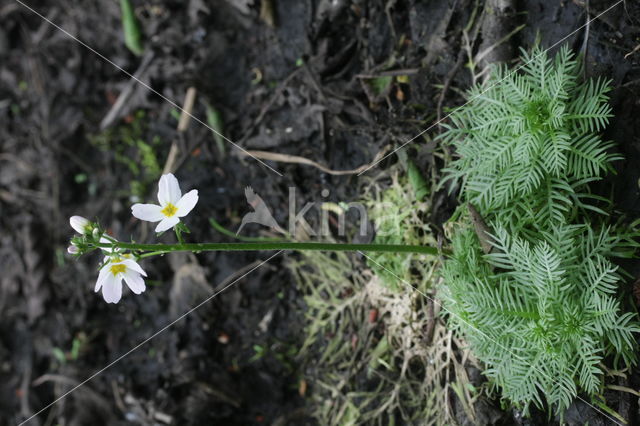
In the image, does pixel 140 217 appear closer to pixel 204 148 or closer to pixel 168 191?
pixel 168 191

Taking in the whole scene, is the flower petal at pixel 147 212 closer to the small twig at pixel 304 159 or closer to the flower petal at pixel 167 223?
the flower petal at pixel 167 223

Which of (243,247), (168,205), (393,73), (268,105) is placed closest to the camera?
(243,247)

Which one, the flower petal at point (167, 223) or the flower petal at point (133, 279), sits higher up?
the flower petal at point (167, 223)

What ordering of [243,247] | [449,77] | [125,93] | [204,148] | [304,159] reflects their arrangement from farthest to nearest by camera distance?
[125,93], [204,148], [304,159], [449,77], [243,247]

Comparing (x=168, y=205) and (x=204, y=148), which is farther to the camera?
(x=204, y=148)

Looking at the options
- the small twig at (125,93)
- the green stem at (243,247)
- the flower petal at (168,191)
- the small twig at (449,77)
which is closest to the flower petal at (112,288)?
the green stem at (243,247)

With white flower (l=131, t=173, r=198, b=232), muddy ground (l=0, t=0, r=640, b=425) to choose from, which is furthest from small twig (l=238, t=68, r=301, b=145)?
white flower (l=131, t=173, r=198, b=232)

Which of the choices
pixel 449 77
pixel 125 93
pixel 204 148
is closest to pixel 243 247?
pixel 449 77
